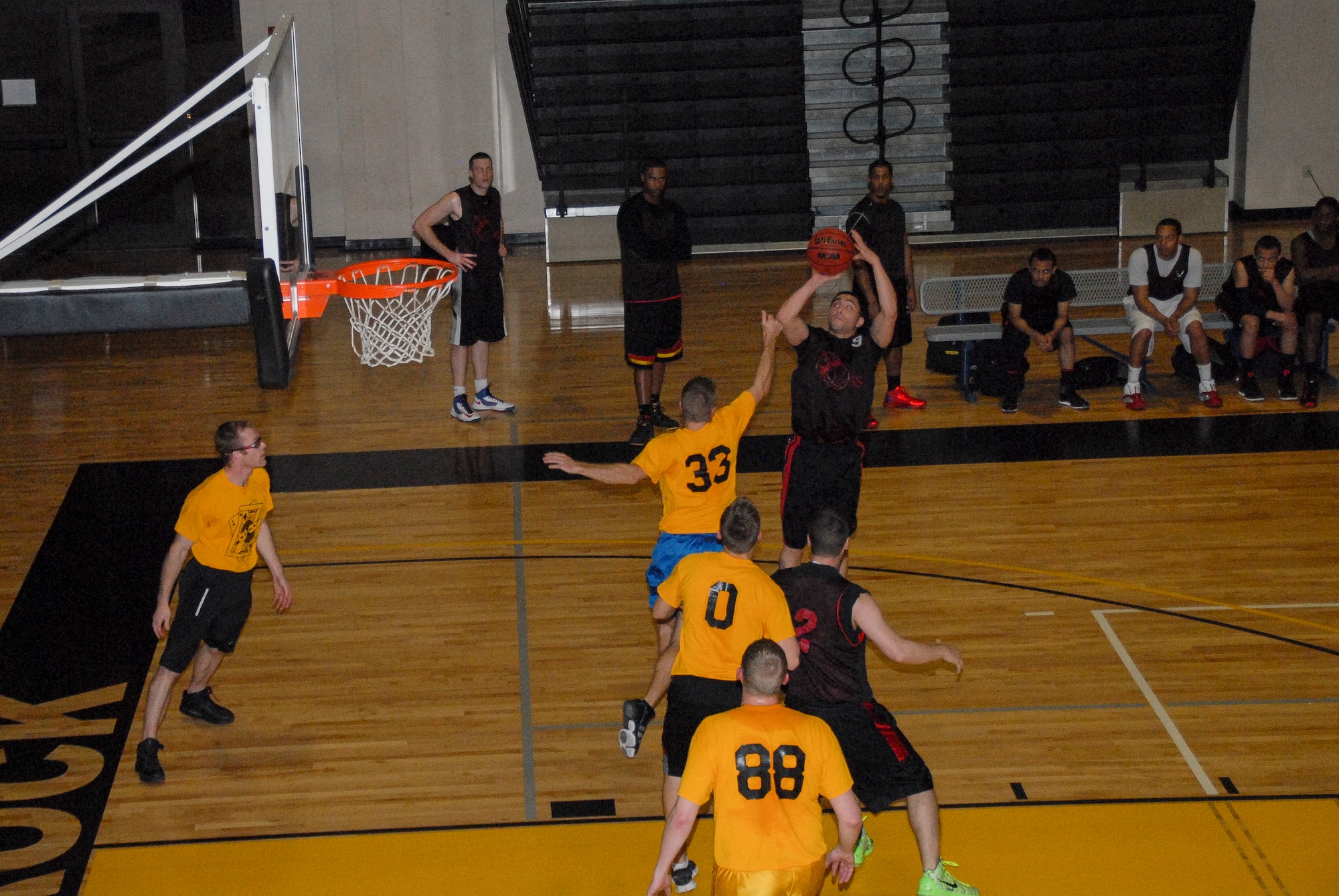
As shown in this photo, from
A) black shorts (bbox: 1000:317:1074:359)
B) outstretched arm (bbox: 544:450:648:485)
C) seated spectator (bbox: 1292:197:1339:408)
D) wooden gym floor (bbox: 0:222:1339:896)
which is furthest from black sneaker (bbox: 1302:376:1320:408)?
outstretched arm (bbox: 544:450:648:485)

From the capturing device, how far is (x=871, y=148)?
17.9 meters

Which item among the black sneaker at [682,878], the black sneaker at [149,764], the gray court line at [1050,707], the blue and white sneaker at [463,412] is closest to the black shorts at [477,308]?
the blue and white sneaker at [463,412]

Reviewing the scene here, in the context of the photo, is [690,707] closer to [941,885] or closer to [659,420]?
[941,885]

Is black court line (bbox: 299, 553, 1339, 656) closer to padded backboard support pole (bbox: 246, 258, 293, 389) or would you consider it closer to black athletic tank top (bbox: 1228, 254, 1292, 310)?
padded backboard support pole (bbox: 246, 258, 293, 389)

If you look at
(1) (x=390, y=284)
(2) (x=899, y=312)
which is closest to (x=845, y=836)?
(2) (x=899, y=312)

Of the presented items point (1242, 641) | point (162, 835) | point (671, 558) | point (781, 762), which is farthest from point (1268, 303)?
point (162, 835)

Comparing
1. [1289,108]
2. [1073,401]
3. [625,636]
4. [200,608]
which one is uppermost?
[1289,108]

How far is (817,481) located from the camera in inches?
275

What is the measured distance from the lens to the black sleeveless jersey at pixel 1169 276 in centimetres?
1116

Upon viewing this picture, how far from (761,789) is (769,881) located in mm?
276

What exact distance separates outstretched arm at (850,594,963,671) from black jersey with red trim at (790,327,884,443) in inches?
78.0

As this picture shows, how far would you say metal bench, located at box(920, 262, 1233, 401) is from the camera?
450 inches

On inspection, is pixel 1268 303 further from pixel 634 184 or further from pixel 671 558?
pixel 634 184

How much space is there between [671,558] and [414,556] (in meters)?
2.74
